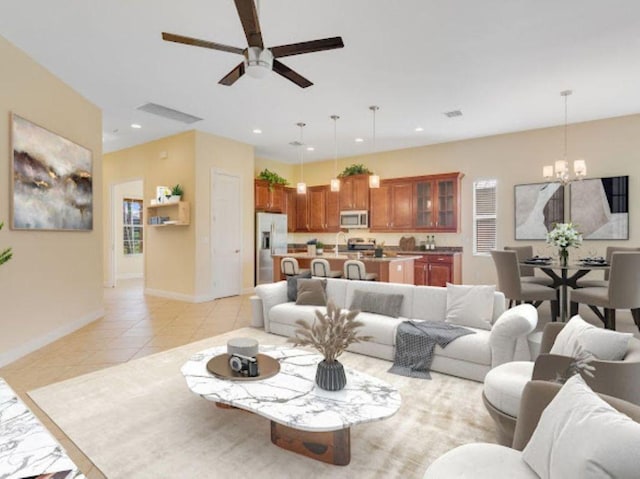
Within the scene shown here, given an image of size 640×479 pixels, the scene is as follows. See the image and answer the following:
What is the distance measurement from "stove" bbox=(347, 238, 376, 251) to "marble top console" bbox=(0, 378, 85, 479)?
7.03 metres

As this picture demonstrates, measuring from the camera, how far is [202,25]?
132 inches

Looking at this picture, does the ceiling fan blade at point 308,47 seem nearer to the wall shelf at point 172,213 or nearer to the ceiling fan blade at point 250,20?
the ceiling fan blade at point 250,20

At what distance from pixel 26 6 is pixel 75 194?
7.51ft

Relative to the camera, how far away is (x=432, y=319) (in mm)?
3736

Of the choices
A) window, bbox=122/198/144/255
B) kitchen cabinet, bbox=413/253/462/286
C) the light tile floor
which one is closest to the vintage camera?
the light tile floor

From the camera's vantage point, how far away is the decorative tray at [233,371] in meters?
2.36

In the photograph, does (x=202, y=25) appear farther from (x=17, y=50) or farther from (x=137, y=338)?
(x=137, y=338)

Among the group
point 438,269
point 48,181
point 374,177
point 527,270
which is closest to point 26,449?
point 48,181

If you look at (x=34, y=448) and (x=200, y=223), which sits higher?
(x=200, y=223)

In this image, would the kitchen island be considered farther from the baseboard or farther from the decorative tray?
the baseboard

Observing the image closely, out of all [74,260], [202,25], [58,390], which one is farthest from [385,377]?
[74,260]

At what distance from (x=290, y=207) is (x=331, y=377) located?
23.7 feet

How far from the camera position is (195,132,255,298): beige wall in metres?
6.64

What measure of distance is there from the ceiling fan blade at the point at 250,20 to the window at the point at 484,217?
229 inches
